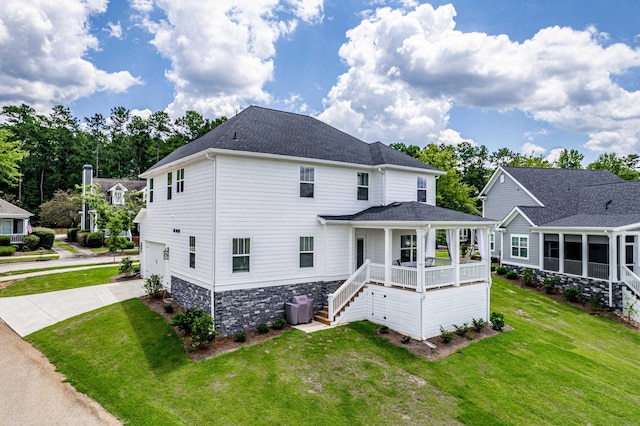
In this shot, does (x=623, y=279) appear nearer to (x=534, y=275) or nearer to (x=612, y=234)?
(x=612, y=234)

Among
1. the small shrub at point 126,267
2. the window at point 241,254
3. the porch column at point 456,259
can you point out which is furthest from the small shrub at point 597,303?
the small shrub at point 126,267

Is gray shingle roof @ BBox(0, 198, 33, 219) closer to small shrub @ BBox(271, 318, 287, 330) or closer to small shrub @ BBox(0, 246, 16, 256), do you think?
small shrub @ BBox(0, 246, 16, 256)

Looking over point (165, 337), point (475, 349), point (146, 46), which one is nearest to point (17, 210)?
point (146, 46)

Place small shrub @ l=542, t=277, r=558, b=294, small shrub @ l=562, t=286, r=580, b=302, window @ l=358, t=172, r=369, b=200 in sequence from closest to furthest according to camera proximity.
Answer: window @ l=358, t=172, r=369, b=200 < small shrub @ l=562, t=286, r=580, b=302 < small shrub @ l=542, t=277, r=558, b=294

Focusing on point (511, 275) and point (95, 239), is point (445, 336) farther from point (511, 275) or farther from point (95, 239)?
point (95, 239)

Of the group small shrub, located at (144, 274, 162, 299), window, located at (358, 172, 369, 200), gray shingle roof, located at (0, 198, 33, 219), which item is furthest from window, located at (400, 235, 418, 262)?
gray shingle roof, located at (0, 198, 33, 219)

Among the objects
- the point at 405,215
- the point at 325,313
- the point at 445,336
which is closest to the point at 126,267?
the point at 325,313
